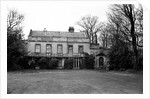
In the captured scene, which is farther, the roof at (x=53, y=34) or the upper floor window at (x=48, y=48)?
the roof at (x=53, y=34)

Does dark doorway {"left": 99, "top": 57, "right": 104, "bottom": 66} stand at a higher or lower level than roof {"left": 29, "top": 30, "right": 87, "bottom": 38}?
lower

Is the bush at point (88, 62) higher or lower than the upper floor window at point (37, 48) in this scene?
lower

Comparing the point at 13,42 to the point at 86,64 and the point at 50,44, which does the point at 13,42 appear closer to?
the point at 50,44

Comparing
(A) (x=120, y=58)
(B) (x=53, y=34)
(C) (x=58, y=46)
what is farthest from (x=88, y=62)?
(B) (x=53, y=34)

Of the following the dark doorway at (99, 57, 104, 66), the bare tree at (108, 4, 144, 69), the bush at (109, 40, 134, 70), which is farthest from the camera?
the dark doorway at (99, 57, 104, 66)

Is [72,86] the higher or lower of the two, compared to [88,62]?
higher

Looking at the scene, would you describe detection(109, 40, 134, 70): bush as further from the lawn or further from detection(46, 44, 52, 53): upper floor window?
the lawn

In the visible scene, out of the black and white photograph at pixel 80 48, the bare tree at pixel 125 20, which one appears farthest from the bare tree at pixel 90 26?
the bare tree at pixel 125 20

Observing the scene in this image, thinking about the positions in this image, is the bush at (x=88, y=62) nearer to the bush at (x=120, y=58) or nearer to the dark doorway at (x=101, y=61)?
the dark doorway at (x=101, y=61)

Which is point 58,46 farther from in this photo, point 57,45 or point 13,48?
point 13,48

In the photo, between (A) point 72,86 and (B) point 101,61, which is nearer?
(A) point 72,86

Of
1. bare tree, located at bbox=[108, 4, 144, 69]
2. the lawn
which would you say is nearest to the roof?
bare tree, located at bbox=[108, 4, 144, 69]

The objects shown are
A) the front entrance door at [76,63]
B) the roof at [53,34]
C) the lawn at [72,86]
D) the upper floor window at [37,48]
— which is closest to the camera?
the lawn at [72,86]

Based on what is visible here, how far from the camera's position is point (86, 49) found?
21656mm
